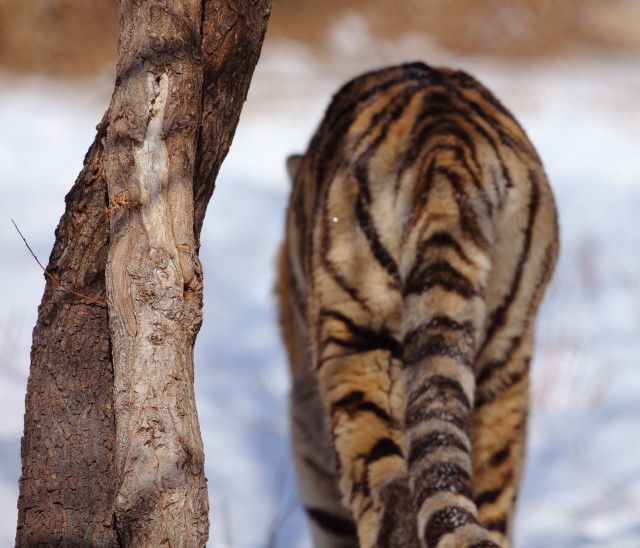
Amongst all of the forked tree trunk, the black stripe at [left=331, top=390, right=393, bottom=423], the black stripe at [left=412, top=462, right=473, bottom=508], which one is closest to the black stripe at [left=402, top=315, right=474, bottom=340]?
the black stripe at [left=331, top=390, right=393, bottom=423]

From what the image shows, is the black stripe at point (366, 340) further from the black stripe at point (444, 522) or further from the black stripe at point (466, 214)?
the black stripe at point (444, 522)

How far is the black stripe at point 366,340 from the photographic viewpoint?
113 inches

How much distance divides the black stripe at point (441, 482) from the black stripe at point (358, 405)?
1.58 ft

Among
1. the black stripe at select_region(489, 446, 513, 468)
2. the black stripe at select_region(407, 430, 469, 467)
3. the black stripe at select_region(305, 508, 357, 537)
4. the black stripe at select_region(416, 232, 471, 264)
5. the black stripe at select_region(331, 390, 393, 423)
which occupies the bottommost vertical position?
the black stripe at select_region(407, 430, 469, 467)

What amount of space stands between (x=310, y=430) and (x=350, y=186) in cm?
137

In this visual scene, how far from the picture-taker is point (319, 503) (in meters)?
3.99

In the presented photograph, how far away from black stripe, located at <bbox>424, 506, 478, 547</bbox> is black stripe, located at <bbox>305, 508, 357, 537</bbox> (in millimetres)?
1761

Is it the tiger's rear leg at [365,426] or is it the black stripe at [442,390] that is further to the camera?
the tiger's rear leg at [365,426]

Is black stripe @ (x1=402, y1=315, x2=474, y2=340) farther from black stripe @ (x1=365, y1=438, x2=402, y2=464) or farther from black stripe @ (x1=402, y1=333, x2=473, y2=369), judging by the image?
black stripe @ (x1=365, y1=438, x2=402, y2=464)

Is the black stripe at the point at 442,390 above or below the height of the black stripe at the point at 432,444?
above

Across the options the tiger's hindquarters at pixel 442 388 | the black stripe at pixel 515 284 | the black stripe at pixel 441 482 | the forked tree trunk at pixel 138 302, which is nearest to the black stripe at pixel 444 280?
the tiger's hindquarters at pixel 442 388

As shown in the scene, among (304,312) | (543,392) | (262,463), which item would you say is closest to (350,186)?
(304,312)

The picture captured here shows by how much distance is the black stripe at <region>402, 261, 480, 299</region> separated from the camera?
2695 mm

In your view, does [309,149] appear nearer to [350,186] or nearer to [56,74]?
[350,186]
